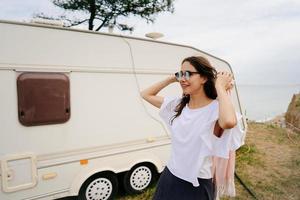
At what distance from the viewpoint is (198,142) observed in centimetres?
175

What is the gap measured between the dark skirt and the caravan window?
7.16 feet

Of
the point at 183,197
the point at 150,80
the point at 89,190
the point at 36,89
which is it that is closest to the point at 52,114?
the point at 36,89

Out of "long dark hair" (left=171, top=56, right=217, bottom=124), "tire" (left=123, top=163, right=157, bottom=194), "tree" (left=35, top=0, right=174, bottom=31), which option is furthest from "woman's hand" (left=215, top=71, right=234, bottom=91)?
"tree" (left=35, top=0, right=174, bottom=31)

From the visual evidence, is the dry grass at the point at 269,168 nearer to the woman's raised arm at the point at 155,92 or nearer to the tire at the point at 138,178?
the tire at the point at 138,178

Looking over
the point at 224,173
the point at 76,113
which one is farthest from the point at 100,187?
the point at 224,173

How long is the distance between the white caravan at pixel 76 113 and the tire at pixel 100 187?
0.02 meters

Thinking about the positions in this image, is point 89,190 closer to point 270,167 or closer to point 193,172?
point 193,172

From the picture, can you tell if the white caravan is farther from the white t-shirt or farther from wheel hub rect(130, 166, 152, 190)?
the white t-shirt

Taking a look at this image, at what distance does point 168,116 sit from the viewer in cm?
222

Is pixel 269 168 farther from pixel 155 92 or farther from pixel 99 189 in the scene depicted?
pixel 155 92

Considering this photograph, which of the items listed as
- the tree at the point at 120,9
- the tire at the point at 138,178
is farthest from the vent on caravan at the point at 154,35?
the tree at the point at 120,9

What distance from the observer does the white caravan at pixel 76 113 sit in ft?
10.7

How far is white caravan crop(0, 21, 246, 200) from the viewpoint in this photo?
3254 mm

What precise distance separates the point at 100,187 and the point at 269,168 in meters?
4.66
